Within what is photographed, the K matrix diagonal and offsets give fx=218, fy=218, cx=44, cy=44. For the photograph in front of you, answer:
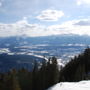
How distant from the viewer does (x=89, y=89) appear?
131 ft

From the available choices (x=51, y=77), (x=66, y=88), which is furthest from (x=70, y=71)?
(x=66, y=88)

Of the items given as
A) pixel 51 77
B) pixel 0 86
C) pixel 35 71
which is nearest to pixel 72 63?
pixel 35 71

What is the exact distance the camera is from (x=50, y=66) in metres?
71.7

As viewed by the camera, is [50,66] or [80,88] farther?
[50,66]

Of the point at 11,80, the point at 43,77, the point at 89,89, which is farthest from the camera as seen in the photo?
the point at 43,77

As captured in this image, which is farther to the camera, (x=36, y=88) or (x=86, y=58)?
(x=86, y=58)

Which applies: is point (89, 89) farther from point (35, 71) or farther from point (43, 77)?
Result: point (35, 71)

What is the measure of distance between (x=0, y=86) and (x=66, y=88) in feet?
85.0

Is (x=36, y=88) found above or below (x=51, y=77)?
below

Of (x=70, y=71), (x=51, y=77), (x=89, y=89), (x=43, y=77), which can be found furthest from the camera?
(x=70, y=71)

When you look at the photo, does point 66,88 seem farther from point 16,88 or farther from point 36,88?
point 36,88

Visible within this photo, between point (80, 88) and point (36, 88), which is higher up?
point (80, 88)

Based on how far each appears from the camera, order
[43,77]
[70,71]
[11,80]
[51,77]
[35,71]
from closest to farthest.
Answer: [11,80], [51,77], [43,77], [35,71], [70,71]

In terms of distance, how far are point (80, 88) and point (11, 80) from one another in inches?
832
